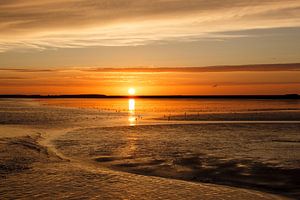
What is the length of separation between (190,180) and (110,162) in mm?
5792

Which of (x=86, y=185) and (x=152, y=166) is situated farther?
(x=152, y=166)

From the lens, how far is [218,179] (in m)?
17.2

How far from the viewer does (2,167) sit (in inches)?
767

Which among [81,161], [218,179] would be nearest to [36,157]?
[81,161]

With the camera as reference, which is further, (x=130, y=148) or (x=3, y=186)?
(x=130, y=148)

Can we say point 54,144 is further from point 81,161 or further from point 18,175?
point 18,175

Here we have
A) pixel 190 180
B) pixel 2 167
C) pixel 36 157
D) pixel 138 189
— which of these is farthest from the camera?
pixel 36 157

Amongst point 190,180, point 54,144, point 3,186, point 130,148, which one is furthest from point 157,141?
point 3,186

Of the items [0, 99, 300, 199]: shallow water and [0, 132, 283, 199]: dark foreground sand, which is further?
[0, 99, 300, 199]: shallow water

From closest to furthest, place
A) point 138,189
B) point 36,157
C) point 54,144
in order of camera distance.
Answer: point 138,189, point 36,157, point 54,144

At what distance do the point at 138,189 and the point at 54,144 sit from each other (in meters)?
15.3

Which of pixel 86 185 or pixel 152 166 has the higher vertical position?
pixel 152 166

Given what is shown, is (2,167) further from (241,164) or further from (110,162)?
(241,164)

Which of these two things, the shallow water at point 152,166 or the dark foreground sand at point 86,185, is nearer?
the dark foreground sand at point 86,185
